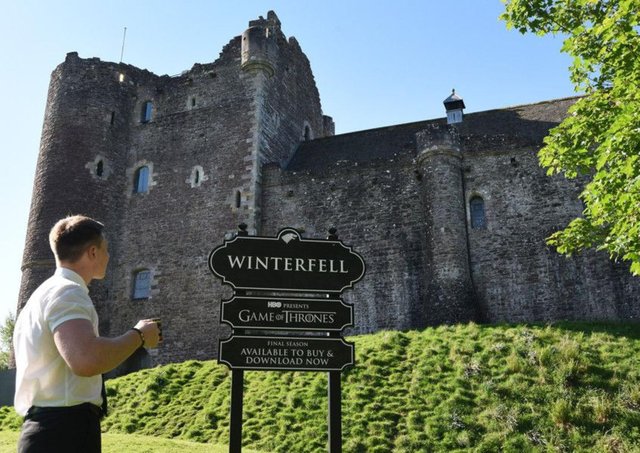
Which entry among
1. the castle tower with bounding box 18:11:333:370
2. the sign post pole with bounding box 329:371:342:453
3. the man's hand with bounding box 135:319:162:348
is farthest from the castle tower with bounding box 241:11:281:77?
the man's hand with bounding box 135:319:162:348

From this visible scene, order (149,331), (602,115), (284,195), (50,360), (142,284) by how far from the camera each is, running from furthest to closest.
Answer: (142,284), (284,195), (602,115), (149,331), (50,360)

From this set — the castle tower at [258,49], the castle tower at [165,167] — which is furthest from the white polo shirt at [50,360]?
the castle tower at [258,49]

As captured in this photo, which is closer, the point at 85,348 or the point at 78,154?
the point at 85,348

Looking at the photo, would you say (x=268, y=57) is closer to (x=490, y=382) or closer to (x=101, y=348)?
(x=490, y=382)

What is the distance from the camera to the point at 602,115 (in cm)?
1127

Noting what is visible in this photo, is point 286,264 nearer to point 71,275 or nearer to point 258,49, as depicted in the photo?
point 71,275

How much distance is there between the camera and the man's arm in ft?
11.9

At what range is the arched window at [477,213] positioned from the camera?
71.8 ft

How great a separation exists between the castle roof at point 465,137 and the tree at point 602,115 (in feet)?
32.0

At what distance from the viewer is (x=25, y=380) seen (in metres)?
3.80

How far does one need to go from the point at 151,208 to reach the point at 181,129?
3.55 meters

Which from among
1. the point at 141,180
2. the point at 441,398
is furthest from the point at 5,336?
the point at 441,398

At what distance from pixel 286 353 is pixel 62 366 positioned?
3.72m

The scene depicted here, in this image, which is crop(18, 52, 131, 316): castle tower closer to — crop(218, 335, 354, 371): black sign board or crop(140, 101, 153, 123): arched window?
crop(140, 101, 153, 123): arched window
